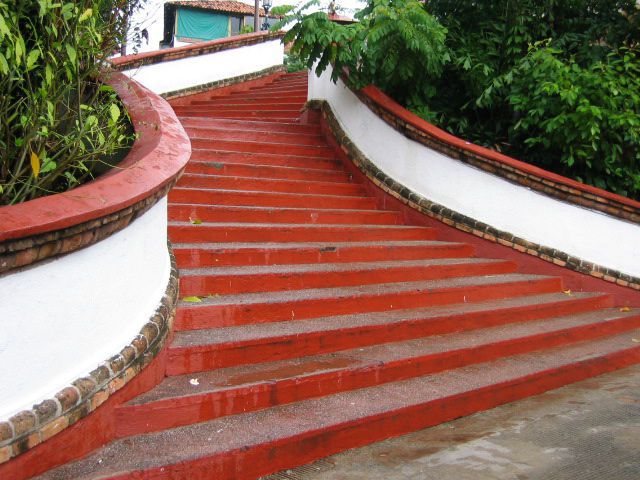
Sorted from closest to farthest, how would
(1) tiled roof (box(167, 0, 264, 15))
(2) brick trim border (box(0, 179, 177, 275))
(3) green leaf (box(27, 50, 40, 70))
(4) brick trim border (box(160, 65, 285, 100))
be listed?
(2) brick trim border (box(0, 179, 177, 275)) → (3) green leaf (box(27, 50, 40, 70)) → (4) brick trim border (box(160, 65, 285, 100)) → (1) tiled roof (box(167, 0, 264, 15))

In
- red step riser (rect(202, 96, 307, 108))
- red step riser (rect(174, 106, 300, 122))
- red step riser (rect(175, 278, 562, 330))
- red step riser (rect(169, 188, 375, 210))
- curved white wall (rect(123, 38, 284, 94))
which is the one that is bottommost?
red step riser (rect(175, 278, 562, 330))

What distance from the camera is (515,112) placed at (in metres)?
6.38

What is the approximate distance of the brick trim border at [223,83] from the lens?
10.1 meters

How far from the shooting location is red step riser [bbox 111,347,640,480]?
261cm

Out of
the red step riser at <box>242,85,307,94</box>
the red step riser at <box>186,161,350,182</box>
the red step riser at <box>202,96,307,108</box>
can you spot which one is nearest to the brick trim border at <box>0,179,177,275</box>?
the red step riser at <box>186,161,350,182</box>

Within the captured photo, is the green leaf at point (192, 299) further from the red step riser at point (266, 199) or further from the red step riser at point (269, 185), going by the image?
the red step riser at point (269, 185)

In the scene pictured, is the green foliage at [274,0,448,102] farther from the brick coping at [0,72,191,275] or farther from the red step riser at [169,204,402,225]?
the brick coping at [0,72,191,275]

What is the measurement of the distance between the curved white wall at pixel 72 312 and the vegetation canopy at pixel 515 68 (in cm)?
366

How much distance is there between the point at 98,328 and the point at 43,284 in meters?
0.39

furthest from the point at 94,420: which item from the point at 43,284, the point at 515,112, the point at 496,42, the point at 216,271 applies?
the point at 496,42

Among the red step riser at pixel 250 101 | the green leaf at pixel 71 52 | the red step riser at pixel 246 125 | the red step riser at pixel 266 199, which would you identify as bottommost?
the red step riser at pixel 266 199

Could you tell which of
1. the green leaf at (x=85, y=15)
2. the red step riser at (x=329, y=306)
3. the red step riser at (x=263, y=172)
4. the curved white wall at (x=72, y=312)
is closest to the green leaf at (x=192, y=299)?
the red step riser at (x=329, y=306)

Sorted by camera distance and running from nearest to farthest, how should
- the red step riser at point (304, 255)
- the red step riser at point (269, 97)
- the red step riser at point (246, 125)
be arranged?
the red step riser at point (304, 255) → the red step riser at point (246, 125) → the red step riser at point (269, 97)

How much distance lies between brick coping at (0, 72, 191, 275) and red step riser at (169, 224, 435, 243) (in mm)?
1039
